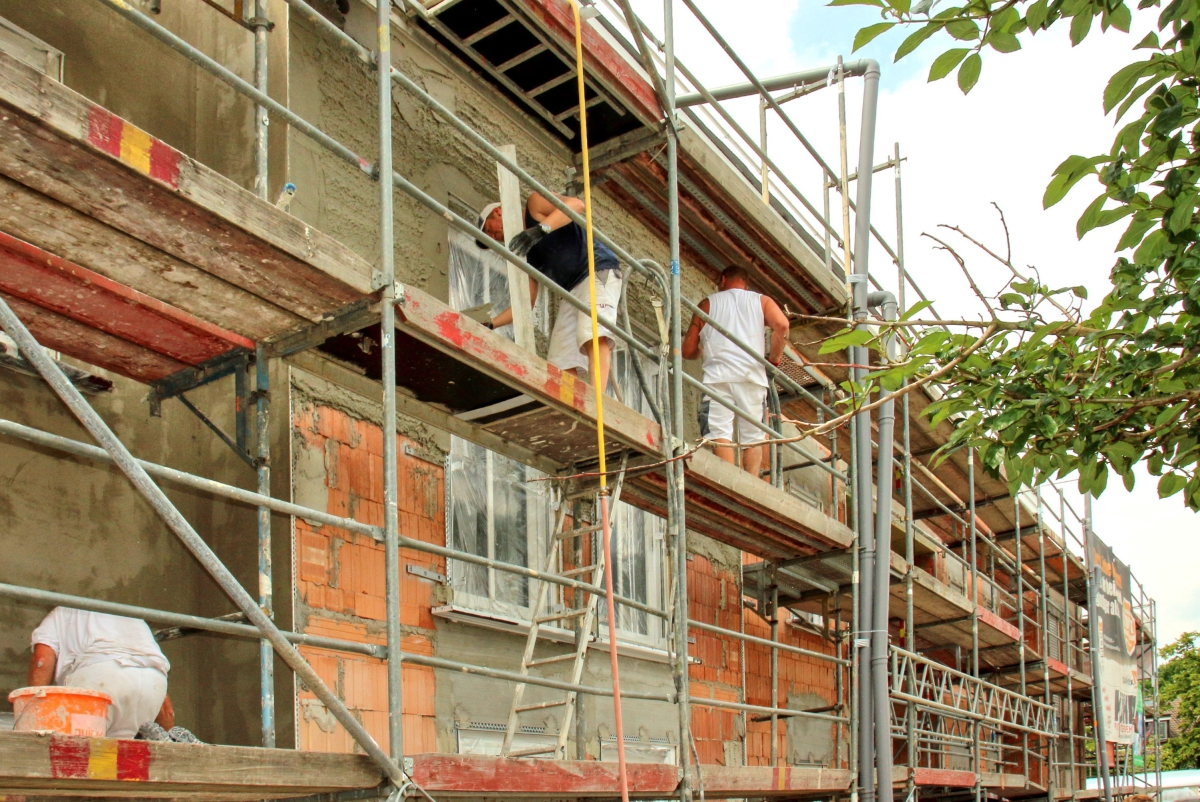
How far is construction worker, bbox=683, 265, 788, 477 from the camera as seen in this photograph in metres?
8.23

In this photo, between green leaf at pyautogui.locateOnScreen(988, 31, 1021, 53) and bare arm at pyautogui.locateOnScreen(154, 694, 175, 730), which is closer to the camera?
green leaf at pyautogui.locateOnScreen(988, 31, 1021, 53)

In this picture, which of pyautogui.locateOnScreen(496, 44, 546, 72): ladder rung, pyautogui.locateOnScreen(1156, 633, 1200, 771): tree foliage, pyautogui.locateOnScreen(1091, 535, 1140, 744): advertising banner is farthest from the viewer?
pyautogui.locateOnScreen(1156, 633, 1200, 771): tree foliage

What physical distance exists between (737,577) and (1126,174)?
623 cm

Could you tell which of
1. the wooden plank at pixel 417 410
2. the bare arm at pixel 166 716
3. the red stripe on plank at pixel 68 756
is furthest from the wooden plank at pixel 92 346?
the red stripe on plank at pixel 68 756

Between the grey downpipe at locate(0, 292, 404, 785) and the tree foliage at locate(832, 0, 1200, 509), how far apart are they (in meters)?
2.55

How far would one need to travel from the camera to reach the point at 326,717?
5641 mm

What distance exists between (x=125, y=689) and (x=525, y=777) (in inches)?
63.6

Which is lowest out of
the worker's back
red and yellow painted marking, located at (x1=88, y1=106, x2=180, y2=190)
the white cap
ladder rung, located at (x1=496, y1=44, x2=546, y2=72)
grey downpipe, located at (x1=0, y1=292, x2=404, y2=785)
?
the worker's back

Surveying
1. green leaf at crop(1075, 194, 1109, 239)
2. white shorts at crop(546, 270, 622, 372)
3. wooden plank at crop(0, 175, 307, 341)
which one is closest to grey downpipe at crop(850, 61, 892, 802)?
white shorts at crop(546, 270, 622, 372)

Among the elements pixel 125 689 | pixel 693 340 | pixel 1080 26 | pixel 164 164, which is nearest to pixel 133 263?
pixel 164 164

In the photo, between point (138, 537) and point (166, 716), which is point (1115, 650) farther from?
point (166, 716)

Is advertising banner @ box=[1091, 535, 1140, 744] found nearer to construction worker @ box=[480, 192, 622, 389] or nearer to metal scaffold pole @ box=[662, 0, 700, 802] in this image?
metal scaffold pole @ box=[662, 0, 700, 802]

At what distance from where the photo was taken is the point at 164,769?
3664 millimetres

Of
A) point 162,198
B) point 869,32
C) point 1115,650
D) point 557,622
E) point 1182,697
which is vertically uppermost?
point 869,32
